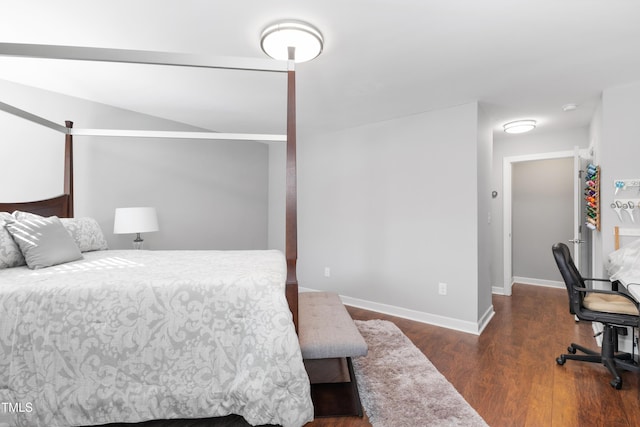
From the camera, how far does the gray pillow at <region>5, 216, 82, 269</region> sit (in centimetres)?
179

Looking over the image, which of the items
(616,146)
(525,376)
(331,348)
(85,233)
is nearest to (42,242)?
(85,233)

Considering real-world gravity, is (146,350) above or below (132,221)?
below

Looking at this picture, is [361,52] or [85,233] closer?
[361,52]

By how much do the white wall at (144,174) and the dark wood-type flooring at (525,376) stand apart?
2279 millimetres

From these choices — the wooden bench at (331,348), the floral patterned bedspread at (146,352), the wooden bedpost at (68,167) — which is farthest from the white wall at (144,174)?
the wooden bench at (331,348)

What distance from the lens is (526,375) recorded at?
2.18 meters

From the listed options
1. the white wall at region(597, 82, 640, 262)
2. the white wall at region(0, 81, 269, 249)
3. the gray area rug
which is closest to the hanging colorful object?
the white wall at region(597, 82, 640, 262)

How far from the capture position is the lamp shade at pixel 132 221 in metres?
2.82

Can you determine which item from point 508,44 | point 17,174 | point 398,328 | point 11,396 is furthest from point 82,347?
point 508,44

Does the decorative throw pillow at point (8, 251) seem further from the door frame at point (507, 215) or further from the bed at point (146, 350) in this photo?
the door frame at point (507, 215)

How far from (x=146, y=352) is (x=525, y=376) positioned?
8.16 ft

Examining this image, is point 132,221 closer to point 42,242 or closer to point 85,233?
point 85,233

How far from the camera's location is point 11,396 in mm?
1375

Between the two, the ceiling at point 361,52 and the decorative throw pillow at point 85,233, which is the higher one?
the ceiling at point 361,52
